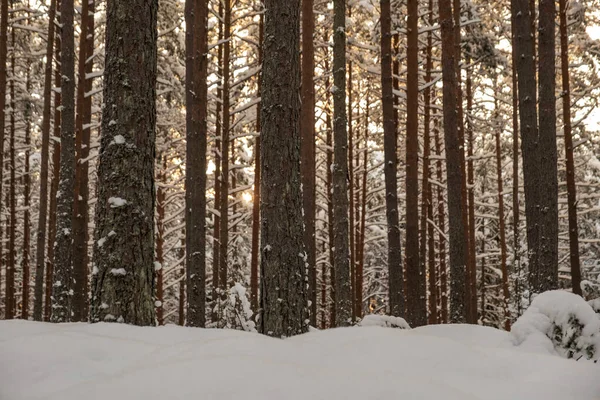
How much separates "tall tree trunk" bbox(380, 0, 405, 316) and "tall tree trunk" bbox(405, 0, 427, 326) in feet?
0.68

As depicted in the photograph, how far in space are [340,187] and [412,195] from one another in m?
1.86

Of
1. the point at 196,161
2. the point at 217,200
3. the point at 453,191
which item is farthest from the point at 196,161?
the point at 453,191

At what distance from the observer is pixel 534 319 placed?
15.5 ft

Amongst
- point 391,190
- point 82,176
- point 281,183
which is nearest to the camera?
point 281,183

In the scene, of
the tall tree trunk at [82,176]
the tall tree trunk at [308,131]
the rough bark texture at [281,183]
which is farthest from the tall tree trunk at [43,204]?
the rough bark texture at [281,183]

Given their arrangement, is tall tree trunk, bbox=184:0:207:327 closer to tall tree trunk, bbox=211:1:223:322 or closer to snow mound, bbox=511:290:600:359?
tall tree trunk, bbox=211:1:223:322

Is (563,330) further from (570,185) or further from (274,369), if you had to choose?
(570,185)

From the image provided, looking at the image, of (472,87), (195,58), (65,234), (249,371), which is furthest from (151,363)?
(472,87)

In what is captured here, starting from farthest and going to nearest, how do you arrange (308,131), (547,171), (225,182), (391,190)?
(225,182) → (308,131) → (391,190) → (547,171)

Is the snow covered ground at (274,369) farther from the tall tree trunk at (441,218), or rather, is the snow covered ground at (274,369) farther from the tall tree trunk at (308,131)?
the tall tree trunk at (441,218)

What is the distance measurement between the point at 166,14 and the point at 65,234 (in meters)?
7.02

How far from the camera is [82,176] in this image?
11.4m

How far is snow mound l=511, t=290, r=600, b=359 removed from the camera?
4.53 m

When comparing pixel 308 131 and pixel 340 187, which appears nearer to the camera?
pixel 340 187
